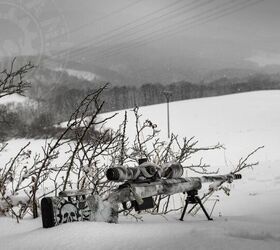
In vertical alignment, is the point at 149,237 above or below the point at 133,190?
below

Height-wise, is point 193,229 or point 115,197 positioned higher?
point 115,197

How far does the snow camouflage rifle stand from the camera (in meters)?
2.33

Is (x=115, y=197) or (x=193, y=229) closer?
(x=193, y=229)

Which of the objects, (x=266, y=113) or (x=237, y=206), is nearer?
(x=237, y=206)

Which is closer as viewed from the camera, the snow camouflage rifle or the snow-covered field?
the snow-covered field

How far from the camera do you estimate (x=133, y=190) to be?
2520mm

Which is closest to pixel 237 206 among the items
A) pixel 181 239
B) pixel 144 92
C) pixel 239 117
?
pixel 181 239

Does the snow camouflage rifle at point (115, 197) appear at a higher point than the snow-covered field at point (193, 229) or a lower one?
higher

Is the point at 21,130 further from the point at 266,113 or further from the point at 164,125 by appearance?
the point at 266,113

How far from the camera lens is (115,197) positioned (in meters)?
2.54

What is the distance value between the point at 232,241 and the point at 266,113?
5285 cm

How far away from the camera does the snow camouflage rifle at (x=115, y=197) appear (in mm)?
2328

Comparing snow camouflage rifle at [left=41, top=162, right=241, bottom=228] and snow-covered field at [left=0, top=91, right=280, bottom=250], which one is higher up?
snow camouflage rifle at [left=41, top=162, right=241, bottom=228]

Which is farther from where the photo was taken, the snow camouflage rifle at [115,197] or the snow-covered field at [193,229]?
the snow camouflage rifle at [115,197]
